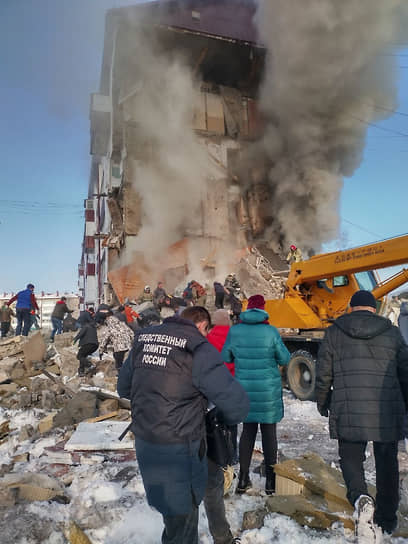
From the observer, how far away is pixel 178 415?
6.54ft

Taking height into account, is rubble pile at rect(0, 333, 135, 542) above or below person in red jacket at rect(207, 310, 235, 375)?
below

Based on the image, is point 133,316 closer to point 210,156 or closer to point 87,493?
point 87,493

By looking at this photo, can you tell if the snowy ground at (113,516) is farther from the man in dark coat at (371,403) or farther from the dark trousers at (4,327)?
the dark trousers at (4,327)

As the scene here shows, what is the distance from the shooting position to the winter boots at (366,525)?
2.36m

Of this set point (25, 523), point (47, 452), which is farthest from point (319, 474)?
point (47, 452)

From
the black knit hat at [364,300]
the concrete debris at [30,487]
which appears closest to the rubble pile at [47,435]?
the concrete debris at [30,487]

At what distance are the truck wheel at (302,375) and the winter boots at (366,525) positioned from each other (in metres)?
4.56

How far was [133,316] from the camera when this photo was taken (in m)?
11.6

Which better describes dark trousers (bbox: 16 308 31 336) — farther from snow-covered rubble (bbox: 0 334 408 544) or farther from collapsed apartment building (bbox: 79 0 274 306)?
collapsed apartment building (bbox: 79 0 274 306)

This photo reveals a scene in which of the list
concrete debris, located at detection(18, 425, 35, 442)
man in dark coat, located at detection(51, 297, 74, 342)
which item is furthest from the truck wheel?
man in dark coat, located at detection(51, 297, 74, 342)

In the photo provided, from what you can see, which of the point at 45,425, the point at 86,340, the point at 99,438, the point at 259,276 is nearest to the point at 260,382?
the point at 99,438

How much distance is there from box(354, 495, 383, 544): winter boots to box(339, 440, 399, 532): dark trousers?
12 cm

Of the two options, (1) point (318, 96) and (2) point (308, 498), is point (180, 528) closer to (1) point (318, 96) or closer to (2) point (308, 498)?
(2) point (308, 498)

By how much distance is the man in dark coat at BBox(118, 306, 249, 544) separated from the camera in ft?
6.44
